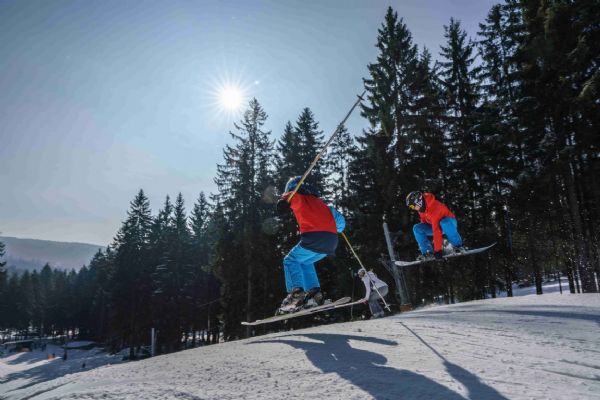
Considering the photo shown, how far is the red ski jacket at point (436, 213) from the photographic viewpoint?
8539 mm

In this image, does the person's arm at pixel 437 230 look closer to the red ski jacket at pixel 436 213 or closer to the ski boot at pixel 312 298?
the red ski jacket at pixel 436 213

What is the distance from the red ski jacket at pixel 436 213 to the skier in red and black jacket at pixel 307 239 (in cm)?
316

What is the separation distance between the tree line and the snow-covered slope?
10.8m

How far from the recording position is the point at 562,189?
55.4ft

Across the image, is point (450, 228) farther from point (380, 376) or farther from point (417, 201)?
point (380, 376)

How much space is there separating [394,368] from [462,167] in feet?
71.0

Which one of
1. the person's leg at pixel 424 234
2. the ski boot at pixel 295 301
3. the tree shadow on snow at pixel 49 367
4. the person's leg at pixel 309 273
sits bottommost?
the tree shadow on snow at pixel 49 367

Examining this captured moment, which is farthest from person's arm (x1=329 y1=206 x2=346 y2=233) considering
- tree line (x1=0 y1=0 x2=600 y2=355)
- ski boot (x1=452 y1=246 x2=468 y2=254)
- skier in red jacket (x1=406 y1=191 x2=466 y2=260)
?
tree line (x1=0 y1=0 x2=600 y2=355)

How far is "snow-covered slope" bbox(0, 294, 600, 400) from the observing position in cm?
251

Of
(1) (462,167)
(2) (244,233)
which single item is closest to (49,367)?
(2) (244,233)

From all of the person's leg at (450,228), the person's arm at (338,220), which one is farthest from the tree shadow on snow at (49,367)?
the person's leg at (450,228)

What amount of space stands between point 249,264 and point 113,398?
2342 centimetres

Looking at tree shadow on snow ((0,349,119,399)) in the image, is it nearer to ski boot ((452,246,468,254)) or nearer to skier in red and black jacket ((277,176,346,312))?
skier in red and black jacket ((277,176,346,312))

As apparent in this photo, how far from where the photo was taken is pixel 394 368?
3076 millimetres
